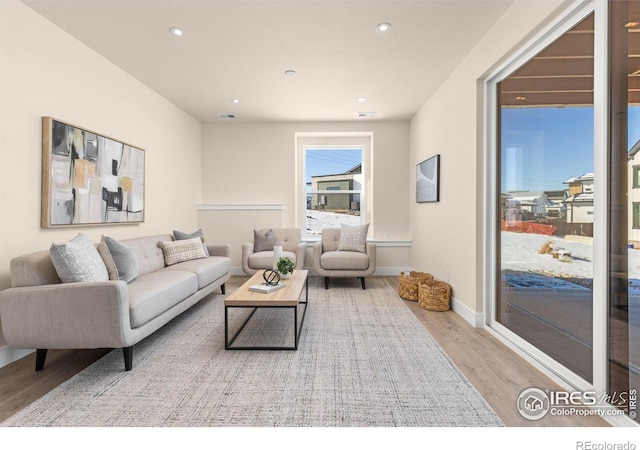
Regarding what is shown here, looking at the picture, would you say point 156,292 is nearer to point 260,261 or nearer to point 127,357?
point 127,357

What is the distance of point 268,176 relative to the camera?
17.7 feet

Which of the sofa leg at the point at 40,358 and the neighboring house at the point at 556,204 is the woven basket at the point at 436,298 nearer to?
the neighboring house at the point at 556,204

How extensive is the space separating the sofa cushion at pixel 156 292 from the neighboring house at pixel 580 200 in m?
2.86

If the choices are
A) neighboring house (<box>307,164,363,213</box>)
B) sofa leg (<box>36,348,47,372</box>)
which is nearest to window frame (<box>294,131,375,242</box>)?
neighboring house (<box>307,164,363,213</box>)

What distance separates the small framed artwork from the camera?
12.7 feet

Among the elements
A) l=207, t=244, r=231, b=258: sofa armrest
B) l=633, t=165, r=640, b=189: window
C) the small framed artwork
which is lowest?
l=207, t=244, r=231, b=258: sofa armrest

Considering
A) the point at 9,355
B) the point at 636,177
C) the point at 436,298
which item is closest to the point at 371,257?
the point at 436,298

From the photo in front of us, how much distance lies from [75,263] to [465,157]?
11.2 feet

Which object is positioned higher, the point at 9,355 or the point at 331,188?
the point at 331,188

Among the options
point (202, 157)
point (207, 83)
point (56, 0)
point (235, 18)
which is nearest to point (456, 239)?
point (235, 18)

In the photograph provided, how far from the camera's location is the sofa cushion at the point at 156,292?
2138 mm

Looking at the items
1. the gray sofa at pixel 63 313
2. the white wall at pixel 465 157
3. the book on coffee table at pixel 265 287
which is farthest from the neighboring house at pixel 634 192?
the gray sofa at pixel 63 313

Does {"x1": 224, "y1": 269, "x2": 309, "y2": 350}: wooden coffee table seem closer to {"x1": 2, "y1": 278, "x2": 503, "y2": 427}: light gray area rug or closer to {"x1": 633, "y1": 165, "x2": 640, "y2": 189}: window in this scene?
{"x1": 2, "y1": 278, "x2": 503, "y2": 427}: light gray area rug

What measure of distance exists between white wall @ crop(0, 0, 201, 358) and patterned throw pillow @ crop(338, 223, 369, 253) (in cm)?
261
